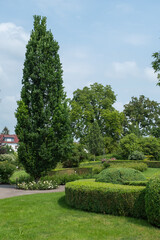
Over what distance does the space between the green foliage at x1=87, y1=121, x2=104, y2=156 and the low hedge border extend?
30.7 metres

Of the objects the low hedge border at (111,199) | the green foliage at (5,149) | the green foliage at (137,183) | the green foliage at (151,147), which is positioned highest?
the green foliage at (5,149)

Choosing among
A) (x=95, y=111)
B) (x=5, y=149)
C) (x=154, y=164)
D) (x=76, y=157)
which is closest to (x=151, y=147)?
(x=154, y=164)

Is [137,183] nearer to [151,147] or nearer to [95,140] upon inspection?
[151,147]

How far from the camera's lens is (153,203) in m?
6.27

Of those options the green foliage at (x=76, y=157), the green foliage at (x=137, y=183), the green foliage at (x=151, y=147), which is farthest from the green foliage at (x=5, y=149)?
the green foliage at (x=151, y=147)

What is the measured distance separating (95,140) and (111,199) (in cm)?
3231

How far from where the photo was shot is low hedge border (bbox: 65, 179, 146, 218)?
23.8 ft

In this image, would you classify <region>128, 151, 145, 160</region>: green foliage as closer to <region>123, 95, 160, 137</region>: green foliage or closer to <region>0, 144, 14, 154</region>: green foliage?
<region>0, 144, 14, 154</region>: green foliage

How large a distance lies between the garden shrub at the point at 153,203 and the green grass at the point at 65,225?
0.76 feet

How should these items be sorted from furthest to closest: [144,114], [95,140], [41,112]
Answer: [144,114]
[95,140]
[41,112]

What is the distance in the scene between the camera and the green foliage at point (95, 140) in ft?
Result: 129

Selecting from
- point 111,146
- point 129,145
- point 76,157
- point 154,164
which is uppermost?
point 111,146

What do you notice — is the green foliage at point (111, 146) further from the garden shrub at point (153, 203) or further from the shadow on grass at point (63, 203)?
the garden shrub at point (153, 203)

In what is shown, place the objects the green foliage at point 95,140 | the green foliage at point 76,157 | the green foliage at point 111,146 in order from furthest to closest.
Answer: the green foliage at point 111,146, the green foliage at point 95,140, the green foliage at point 76,157
